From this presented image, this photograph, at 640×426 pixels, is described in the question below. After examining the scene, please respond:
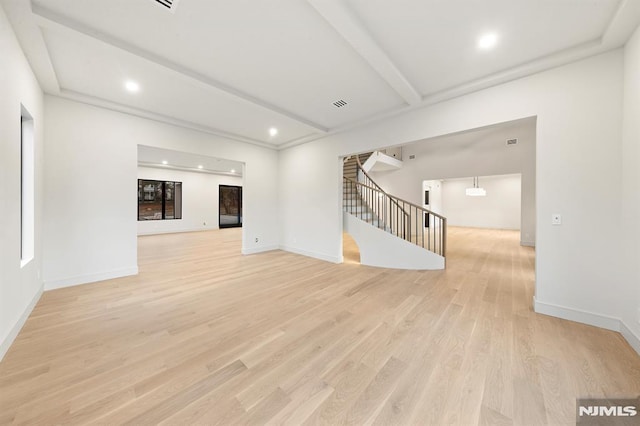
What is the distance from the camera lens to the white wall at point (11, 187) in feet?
6.32

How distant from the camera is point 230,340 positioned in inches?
85.0

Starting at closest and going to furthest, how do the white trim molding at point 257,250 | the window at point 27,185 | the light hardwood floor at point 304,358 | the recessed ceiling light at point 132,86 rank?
the light hardwood floor at point 304,358, the window at point 27,185, the recessed ceiling light at point 132,86, the white trim molding at point 257,250

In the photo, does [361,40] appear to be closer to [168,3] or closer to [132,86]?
[168,3]

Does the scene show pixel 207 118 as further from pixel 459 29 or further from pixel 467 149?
pixel 467 149

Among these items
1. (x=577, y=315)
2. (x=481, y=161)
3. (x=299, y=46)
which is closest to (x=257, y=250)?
(x=299, y=46)

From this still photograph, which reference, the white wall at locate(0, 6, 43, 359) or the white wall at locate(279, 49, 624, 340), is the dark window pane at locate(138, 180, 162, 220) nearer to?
the white wall at locate(0, 6, 43, 359)

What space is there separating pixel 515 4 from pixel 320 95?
230 centimetres

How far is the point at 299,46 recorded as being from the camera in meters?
2.47

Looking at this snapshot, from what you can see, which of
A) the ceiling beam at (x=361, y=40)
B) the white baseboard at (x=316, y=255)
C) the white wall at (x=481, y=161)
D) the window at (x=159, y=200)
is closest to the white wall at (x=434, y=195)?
the white wall at (x=481, y=161)

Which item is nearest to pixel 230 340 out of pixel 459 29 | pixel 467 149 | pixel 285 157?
pixel 459 29

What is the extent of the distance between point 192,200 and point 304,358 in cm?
1032

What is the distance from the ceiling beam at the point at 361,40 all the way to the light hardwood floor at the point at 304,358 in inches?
113

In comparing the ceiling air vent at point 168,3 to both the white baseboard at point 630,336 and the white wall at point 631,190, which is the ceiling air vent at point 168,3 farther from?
the white baseboard at point 630,336

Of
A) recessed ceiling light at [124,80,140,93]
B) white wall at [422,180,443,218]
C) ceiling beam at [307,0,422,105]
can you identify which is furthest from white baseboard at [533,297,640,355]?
white wall at [422,180,443,218]
